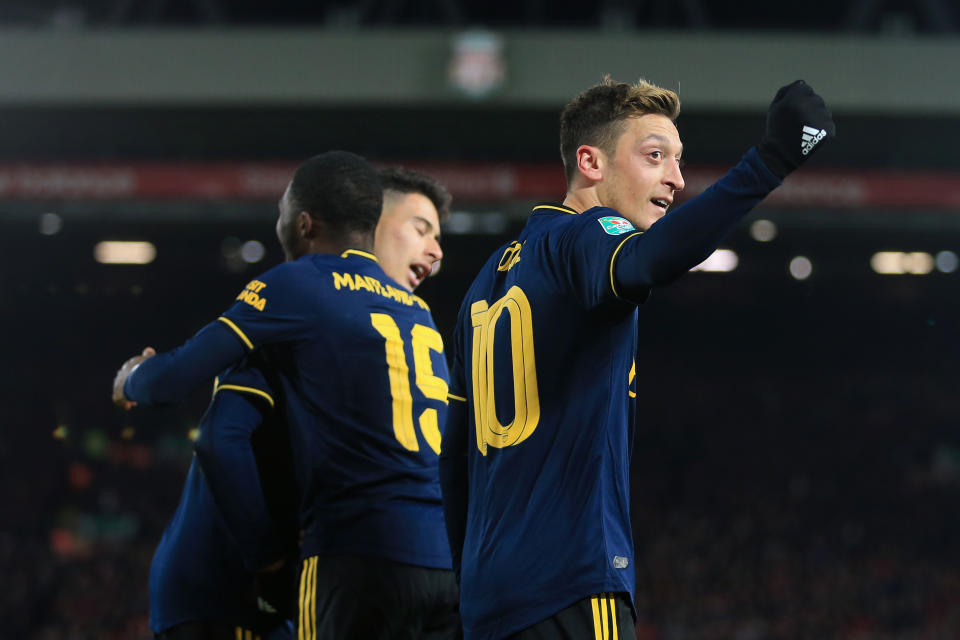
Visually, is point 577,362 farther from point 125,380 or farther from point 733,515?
point 733,515

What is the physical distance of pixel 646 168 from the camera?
2.30 m

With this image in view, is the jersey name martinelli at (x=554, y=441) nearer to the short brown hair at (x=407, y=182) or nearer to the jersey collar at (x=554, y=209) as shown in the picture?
the jersey collar at (x=554, y=209)

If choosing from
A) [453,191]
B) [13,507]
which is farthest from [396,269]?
[13,507]

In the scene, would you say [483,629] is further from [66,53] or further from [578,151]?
[66,53]

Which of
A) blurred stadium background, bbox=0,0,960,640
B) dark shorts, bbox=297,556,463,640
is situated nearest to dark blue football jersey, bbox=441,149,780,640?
dark shorts, bbox=297,556,463,640

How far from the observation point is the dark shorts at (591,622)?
204 cm

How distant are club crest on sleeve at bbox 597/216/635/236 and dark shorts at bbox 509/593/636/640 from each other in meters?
0.71

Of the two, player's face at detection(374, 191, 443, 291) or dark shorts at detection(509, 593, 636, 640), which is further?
player's face at detection(374, 191, 443, 291)

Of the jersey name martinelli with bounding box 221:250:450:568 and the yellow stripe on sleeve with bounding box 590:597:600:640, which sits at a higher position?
the jersey name martinelli with bounding box 221:250:450:568

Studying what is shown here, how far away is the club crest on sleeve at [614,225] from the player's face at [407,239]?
1576 millimetres

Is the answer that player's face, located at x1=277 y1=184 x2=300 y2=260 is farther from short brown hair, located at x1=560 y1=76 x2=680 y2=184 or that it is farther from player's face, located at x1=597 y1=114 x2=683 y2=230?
player's face, located at x1=597 y1=114 x2=683 y2=230

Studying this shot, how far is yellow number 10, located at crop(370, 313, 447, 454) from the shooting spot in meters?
2.94

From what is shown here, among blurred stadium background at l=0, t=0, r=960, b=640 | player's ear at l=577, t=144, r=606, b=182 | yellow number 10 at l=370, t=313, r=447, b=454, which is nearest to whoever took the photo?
player's ear at l=577, t=144, r=606, b=182

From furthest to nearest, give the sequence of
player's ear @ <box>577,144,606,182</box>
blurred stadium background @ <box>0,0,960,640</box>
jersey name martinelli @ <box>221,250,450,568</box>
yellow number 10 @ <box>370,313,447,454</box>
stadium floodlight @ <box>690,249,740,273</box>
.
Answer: stadium floodlight @ <box>690,249,740,273</box>, blurred stadium background @ <box>0,0,960,640</box>, yellow number 10 @ <box>370,313,447,454</box>, jersey name martinelli @ <box>221,250,450,568</box>, player's ear @ <box>577,144,606,182</box>
